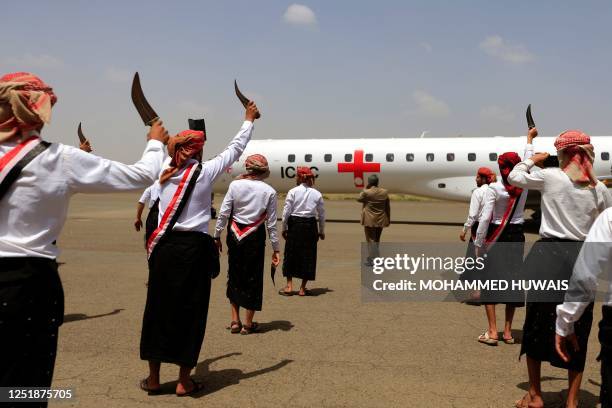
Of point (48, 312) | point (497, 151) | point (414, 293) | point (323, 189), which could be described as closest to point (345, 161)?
point (323, 189)

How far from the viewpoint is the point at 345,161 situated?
791 inches

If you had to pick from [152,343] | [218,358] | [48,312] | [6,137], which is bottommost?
[218,358]

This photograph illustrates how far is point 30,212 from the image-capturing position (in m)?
2.51

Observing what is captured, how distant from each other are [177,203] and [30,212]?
64.0 inches

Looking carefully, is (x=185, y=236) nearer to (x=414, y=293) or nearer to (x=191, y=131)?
(x=191, y=131)

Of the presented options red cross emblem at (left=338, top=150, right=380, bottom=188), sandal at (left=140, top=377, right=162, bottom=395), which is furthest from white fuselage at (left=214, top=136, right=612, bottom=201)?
sandal at (left=140, top=377, right=162, bottom=395)

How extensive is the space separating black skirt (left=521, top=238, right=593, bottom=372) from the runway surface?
1.94 feet

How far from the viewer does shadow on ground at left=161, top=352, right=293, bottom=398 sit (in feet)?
14.4

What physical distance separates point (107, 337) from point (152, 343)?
191 centimetres

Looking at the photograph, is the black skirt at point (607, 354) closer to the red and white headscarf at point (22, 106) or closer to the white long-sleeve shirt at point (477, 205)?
the red and white headscarf at point (22, 106)

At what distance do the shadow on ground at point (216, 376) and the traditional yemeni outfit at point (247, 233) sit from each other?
0.98 m

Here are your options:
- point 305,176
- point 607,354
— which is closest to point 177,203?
point 607,354

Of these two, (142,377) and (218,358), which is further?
(218,358)

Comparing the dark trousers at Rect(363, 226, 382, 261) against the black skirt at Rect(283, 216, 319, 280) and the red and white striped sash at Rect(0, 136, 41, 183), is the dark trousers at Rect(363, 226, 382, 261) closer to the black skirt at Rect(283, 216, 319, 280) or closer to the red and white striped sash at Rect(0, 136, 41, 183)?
the black skirt at Rect(283, 216, 319, 280)
